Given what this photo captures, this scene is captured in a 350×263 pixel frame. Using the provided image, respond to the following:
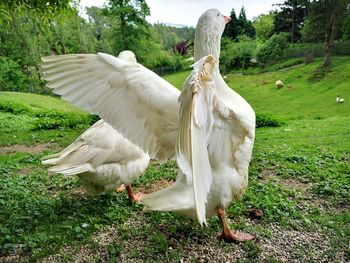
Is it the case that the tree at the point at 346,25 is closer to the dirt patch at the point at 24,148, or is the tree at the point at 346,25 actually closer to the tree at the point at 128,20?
the tree at the point at 128,20

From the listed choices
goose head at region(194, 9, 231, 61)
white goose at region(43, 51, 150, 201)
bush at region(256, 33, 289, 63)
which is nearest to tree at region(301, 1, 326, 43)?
bush at region(256, 33, 289, 63)

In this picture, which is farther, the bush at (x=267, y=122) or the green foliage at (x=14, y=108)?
the green foliage at (x=14, y=108)

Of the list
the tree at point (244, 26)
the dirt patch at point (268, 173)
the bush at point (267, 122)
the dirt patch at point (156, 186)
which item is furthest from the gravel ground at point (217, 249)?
the tree at point (244, 26)

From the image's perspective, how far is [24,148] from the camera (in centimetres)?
808

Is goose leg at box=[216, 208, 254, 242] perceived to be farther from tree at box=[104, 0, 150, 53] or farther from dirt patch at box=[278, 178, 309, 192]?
tree at box=[104, 0, 150, 53]

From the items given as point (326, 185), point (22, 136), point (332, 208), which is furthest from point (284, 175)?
point (22, 136)

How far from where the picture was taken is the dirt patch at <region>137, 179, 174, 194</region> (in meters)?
5.07

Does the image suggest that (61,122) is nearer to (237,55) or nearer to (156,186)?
(156,186)

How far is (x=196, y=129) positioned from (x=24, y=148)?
22.4 feet

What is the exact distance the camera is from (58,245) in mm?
3361

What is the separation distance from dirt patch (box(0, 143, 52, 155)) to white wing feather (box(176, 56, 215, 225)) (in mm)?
6198

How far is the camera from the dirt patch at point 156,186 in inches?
199

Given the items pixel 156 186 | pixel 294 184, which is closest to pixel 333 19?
pixel 294 184

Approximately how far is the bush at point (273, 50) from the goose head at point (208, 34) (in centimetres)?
2947
